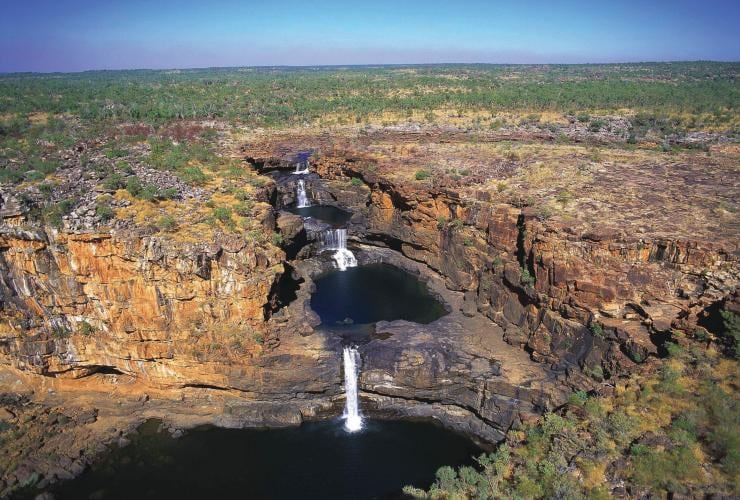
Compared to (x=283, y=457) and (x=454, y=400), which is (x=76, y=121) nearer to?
(x=283, y=457)

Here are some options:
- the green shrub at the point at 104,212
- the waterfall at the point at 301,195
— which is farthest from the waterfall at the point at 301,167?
the green shrub at the point at 104,212

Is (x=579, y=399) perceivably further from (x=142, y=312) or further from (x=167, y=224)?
(x=167, y=224)

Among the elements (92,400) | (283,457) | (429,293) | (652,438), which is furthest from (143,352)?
(652,438)

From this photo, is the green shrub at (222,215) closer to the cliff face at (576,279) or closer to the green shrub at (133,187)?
the green shrub at (133,187)

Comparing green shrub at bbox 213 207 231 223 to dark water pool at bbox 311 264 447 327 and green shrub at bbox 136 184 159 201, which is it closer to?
Answer: green shrub at bbox 136 184 159 201

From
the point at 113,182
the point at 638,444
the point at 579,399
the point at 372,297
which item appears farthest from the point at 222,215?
the point at 638,444

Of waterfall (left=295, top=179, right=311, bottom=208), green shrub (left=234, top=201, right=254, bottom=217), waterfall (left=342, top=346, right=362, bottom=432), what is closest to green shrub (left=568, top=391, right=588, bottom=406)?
waterfall (left=342, top=346, right=362, bottom=432)
